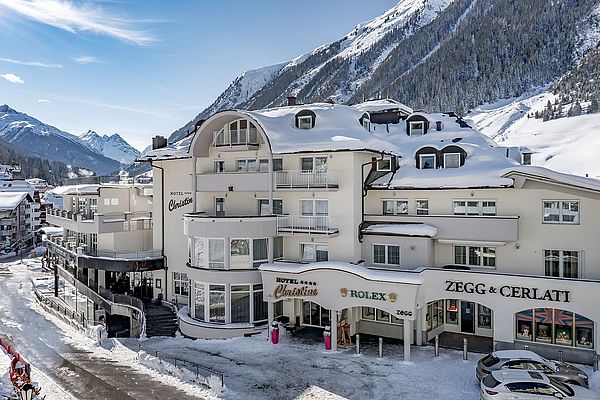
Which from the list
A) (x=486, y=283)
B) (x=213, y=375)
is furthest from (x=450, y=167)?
(x=213, y=375)

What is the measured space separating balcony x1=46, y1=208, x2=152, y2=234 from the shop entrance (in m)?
25.6

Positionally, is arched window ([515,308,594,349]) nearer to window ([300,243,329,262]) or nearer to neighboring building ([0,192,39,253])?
window ([300,243,329,262])

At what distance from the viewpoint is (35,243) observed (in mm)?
95375

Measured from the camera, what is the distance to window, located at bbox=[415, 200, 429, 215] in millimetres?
27892

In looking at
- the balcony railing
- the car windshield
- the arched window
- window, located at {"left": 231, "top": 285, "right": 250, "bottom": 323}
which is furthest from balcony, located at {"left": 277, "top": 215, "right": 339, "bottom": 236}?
the car windshield

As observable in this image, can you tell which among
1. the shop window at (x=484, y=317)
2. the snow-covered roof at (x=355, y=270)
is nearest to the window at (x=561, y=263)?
the shop window at (x=484, y=317)

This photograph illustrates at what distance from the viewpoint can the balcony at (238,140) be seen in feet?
98.3

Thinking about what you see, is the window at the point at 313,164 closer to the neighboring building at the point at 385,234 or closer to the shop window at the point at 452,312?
the neighboring building at the point at 385,234

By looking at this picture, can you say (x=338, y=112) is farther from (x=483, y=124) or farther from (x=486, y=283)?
(x=483, y=124)

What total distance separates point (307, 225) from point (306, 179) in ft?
8.67

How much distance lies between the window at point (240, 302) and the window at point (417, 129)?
14788mm

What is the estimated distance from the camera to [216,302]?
28078 mm

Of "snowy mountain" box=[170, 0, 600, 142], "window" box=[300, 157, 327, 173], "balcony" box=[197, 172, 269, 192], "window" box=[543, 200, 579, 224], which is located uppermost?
"snowy mountain" box=[170, 0, 600, 142]

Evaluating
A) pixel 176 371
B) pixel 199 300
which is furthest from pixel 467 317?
pixel 176 371
